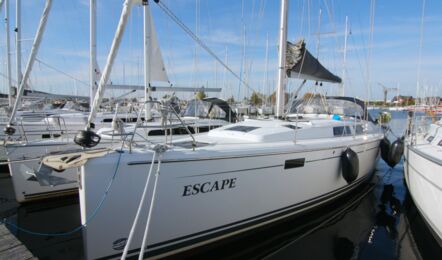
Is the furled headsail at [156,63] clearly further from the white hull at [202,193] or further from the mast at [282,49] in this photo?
the white hull at [202,193]

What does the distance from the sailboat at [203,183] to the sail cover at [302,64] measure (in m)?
0.85

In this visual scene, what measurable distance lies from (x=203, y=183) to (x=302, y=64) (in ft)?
13.9

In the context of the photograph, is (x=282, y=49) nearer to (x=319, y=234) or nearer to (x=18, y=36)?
(x=319, y=234)

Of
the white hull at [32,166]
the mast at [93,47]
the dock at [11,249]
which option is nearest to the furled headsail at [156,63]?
the mast at [93,47]

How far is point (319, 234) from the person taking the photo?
5203mm

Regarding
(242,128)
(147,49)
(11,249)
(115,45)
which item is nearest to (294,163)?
(242,128)

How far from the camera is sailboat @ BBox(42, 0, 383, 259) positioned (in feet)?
11.1

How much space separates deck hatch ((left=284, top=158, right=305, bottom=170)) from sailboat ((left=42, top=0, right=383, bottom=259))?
0.02 meters

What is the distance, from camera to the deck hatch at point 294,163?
15.7 feet

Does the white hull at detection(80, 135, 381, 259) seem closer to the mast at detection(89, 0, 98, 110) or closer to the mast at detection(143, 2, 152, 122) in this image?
the mast at detection(143, 2, 152, 122)

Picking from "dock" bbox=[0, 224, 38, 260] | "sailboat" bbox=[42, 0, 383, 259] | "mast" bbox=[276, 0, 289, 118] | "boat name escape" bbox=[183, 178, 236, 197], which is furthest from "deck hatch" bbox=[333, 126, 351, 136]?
"dock" bbox=[0, 224, 38, 260]

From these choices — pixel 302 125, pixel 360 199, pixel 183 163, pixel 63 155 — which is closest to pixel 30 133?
pixel 63 155

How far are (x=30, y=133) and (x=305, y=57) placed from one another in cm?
808

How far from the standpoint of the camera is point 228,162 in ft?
13.5
